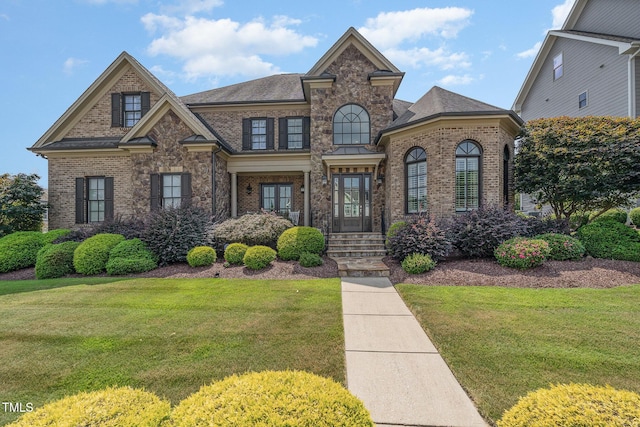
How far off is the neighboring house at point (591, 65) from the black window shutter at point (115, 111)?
18.1m

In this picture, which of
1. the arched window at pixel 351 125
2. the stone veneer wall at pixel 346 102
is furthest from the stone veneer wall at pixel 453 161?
the arched window at pixel 351 125

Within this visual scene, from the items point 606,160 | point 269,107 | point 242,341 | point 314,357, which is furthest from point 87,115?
point 606,160

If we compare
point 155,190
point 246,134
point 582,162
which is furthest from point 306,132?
point 582,162

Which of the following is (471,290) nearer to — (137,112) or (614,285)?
(614,285)

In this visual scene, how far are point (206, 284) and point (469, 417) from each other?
6.23 meters

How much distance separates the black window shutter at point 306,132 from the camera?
1391cm

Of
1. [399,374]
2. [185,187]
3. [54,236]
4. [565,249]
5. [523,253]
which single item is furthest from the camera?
[185,187]

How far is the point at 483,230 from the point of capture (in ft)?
28.3

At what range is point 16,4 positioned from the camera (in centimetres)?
847

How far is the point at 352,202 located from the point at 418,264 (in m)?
5.18

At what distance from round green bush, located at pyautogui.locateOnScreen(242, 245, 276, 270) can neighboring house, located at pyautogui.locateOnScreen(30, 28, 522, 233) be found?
378 cm

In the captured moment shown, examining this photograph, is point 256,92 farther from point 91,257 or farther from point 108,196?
point 91,257

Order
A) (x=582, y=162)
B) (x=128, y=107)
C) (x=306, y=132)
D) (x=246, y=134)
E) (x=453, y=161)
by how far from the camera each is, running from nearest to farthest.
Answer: (x=582, y=162) → (x=453, y=161) → (x=128, y=107) → (x=306, y=132) → (x=246, y=134)

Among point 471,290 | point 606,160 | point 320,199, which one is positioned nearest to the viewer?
point 471,290
